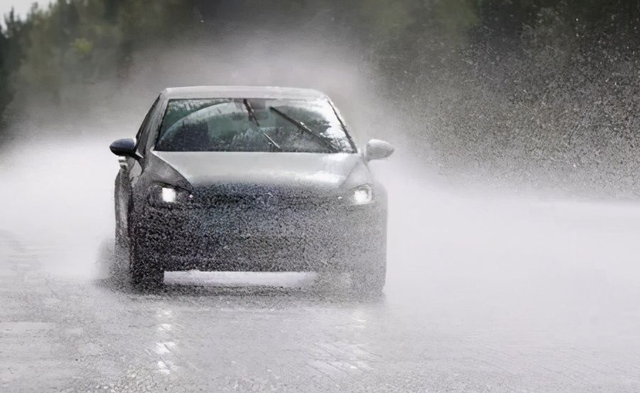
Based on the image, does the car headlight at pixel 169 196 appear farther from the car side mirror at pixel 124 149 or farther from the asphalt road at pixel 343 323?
the car side mirror at pixel 124 149

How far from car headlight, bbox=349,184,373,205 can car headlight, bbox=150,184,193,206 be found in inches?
46.8

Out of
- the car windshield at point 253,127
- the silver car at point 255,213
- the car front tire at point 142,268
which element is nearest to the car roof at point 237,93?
the car windshield at point 253,127

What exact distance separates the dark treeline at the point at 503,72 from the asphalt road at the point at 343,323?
13728mm

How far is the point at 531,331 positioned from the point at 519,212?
13618 millimetres

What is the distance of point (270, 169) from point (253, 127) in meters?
1.16

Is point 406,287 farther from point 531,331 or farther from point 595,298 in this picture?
point 531,331

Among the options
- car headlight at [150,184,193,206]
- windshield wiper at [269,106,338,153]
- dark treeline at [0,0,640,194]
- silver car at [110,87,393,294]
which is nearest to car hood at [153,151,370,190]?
silver car at [110,87,393,294]

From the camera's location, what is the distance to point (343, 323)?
10617 millimetres

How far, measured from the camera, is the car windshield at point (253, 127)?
1319 cm

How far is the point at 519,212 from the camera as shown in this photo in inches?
942

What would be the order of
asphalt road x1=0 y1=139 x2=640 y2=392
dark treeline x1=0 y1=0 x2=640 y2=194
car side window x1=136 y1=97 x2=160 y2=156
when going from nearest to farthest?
1. asphalt road x1=0 y1=139 x2=640 y2=392
2. car side window x1=136 y1=97 x2=160 y2=156
3. dark treeline x1=0 y1=0 x2=640 y2=194

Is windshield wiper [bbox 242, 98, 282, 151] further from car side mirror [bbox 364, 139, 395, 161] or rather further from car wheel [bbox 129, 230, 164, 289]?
car wheel [bbox 129, 230, 164, 289]

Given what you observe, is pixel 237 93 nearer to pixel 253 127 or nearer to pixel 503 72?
pixel 253 127

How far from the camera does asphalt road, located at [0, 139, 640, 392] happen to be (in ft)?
27.1
